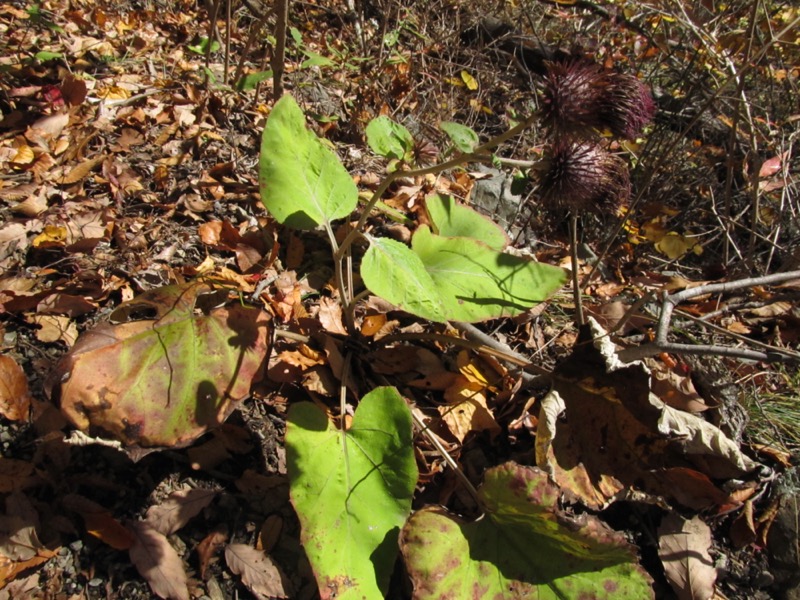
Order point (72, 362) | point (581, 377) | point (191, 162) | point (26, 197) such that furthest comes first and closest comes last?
1. point (191, 162)
2. point (26, 197)
3. point (581, 377)
4. point (72, 362)

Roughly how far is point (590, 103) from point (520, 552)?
1306 mm

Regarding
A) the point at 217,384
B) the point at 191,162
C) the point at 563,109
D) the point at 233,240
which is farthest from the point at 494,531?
the point at 191,162

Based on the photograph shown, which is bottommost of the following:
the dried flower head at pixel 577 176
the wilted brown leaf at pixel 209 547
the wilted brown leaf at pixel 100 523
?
the wilted brown leaf at pixel 209 547

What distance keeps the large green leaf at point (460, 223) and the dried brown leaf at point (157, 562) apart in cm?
153

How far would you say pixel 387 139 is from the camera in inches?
86.2

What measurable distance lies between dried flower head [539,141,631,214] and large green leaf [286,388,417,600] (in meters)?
0.86

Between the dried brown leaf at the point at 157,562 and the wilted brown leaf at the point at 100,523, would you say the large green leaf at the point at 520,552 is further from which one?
the wilted brown leaf at the point at 100,523

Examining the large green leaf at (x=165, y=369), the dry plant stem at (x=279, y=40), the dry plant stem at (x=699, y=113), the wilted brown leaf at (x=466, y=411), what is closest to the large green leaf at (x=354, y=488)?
the large green leaf at (x=165, y=369)

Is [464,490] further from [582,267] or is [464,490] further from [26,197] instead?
[26,197]

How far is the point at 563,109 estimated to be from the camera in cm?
152

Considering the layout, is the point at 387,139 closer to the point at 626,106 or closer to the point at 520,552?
the point at 626,106

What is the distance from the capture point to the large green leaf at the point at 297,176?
2.04 metres

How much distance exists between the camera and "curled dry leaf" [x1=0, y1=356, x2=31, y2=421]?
1734 mm

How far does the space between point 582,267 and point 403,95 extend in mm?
1675
